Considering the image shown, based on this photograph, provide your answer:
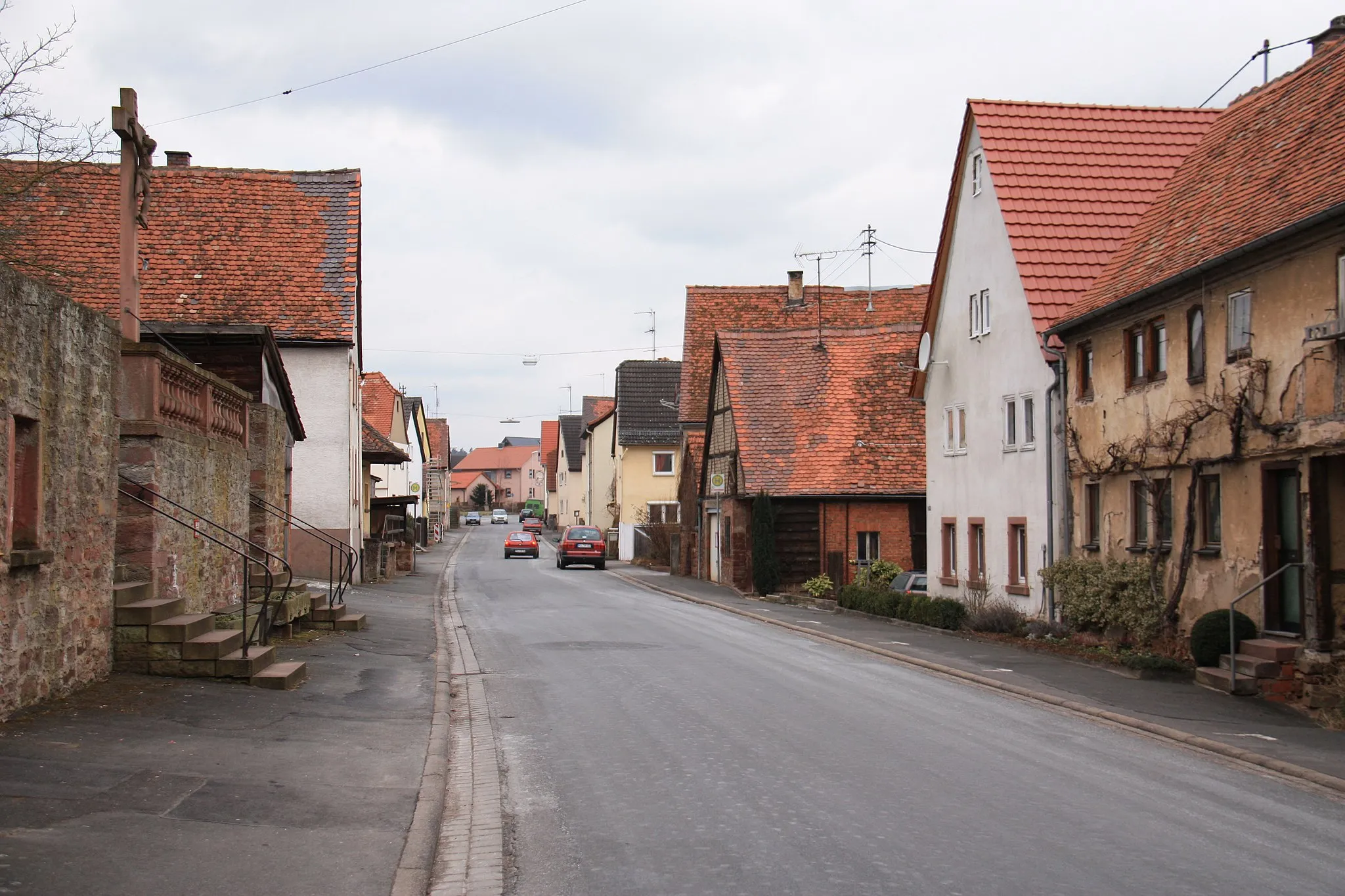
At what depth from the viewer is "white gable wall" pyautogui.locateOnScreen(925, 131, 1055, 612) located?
902 inches

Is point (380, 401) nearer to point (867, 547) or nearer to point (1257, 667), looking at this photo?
point (867, 547)

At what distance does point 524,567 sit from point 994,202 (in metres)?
32.0

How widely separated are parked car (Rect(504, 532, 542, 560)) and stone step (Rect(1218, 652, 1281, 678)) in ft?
168

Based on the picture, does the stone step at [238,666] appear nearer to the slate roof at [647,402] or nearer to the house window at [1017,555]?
the house window at [1017,555]

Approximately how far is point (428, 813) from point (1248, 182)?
602 inches

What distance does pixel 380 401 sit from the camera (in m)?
66.7

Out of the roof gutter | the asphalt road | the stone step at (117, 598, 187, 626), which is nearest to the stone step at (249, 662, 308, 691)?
the stone step at (117, 598, 187, 626)

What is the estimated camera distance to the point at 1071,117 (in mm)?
25516

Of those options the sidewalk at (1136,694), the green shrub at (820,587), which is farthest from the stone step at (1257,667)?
the green shrub at (820,587)

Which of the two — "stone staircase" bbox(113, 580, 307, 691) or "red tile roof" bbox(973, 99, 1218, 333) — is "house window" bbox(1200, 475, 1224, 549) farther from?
"stone staircase" bbox(113, 580, 307, 691)

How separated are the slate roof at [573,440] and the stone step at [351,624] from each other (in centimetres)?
8050

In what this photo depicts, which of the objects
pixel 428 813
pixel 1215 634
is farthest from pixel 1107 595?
pixel 428 813

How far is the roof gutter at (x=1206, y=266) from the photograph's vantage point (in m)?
13.9

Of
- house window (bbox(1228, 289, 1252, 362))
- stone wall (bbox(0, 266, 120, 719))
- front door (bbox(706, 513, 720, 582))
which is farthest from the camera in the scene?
front door (bbox(706, 513, 720, 582))
